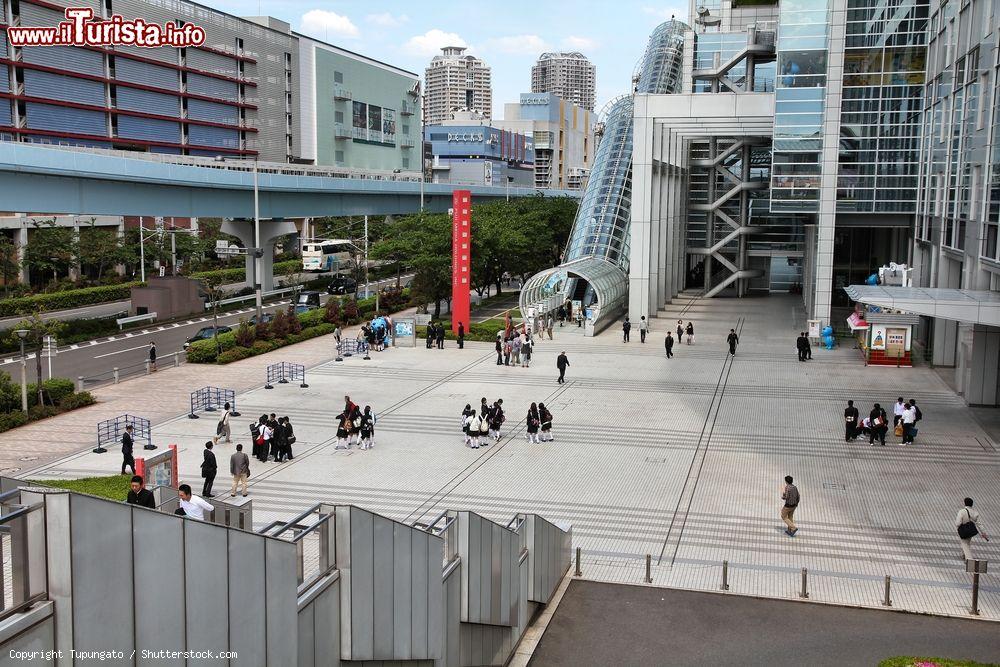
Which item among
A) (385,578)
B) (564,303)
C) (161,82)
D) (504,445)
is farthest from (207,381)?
(161,82)

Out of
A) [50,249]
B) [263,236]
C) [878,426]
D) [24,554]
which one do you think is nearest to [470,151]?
[263,236]

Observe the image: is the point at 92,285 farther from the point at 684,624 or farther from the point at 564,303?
the point at 684,624

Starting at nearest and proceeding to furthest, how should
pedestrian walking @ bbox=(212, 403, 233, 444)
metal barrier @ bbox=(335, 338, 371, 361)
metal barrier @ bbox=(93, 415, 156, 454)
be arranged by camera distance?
pedestrian walking @ bbox=(212, 403, 233, 444) < metal barrier @ bbox=(93, 415, 156, 454) < metal barrier @ bbox=(335, 338, 371, 361)

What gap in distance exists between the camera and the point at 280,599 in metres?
7.56

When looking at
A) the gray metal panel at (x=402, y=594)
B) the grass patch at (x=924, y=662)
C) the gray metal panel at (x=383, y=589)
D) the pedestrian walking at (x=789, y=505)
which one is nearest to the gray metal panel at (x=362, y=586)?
the gray metal panel at (x=383, y=589)

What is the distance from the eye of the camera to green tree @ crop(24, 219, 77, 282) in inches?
2295

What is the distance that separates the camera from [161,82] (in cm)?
8400

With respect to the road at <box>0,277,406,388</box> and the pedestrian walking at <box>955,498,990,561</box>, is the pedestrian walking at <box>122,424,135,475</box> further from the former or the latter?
the pedestrian walking at <box>955,498,990,561</box>

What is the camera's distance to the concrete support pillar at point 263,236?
5656 centimetres

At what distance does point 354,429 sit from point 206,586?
18.7 meters

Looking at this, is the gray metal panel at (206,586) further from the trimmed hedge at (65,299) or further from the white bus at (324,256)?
the white bus at (324,256)

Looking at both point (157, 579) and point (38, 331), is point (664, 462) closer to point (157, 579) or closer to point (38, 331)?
point (157, 579)

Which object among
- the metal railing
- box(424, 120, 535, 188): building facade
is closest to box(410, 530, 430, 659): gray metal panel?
the metal railing

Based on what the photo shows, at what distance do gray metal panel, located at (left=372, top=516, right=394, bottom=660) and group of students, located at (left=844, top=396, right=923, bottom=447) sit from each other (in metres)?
19.1
